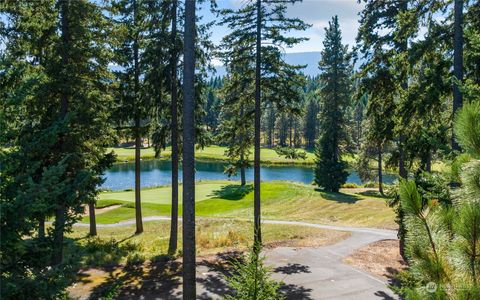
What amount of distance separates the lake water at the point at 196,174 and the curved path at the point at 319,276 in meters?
39.5

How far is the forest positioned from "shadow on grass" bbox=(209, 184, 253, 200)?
32.6ft

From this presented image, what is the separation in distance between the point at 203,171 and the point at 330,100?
38738 mm

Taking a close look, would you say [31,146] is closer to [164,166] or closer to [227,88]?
[227,88]

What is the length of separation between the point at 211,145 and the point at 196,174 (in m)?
49.0

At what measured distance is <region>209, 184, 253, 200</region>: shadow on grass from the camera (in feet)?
128

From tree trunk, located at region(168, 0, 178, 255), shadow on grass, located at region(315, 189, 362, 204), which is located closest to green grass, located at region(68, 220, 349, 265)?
tree trunk, located at region(168, 0, 178, 255)

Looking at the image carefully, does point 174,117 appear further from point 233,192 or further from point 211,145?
point 233,192

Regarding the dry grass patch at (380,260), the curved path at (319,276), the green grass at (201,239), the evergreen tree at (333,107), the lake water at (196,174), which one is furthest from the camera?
the lake water at (196,174)

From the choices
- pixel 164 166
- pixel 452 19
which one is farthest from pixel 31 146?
pixel 164 166

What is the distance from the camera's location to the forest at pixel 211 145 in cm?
473

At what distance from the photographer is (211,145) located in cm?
1872

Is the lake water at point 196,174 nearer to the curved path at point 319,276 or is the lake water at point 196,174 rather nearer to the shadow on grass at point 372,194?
the shadow on grass at point 372,194

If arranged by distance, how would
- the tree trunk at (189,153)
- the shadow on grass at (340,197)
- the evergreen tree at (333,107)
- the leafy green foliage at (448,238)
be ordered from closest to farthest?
1. the leafy green foliage at (448,238)
2. the tree trunk at (189,153)
3. the shadow on grass at (340,197)
4. the evergreen tree at (333,107)

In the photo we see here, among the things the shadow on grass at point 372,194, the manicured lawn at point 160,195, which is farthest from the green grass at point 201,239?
the shadow on grass at point 372,194
